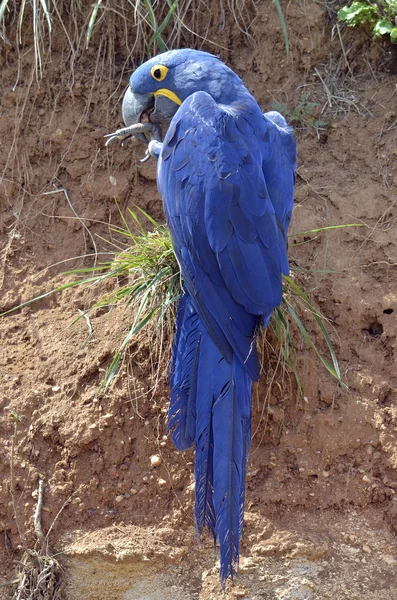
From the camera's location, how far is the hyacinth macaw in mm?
2312

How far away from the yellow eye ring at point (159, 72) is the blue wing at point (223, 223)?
26 cm

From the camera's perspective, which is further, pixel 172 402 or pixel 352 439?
pixel 352 439

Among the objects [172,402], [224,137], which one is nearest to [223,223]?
[224,137]

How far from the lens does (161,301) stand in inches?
109

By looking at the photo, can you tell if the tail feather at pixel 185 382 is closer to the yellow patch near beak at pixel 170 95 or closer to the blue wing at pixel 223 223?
the blue wing at pixel 223 223

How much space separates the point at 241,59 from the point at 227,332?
1626 mm

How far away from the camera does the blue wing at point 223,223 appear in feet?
7.77

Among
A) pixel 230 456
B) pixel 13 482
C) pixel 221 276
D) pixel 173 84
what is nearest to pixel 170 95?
pixel 173 84

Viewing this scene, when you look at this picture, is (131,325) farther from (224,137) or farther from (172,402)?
(224,137)

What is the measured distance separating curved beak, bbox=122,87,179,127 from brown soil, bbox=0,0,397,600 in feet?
1.78

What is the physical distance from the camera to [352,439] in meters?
2.73

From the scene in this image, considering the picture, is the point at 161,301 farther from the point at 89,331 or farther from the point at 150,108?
the point at 150,108

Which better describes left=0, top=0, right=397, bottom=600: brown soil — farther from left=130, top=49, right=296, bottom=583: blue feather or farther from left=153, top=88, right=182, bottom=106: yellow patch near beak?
left=153, top=88, right=182, bottom=106: yellow patch near beak

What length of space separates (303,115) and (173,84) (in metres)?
0.89
